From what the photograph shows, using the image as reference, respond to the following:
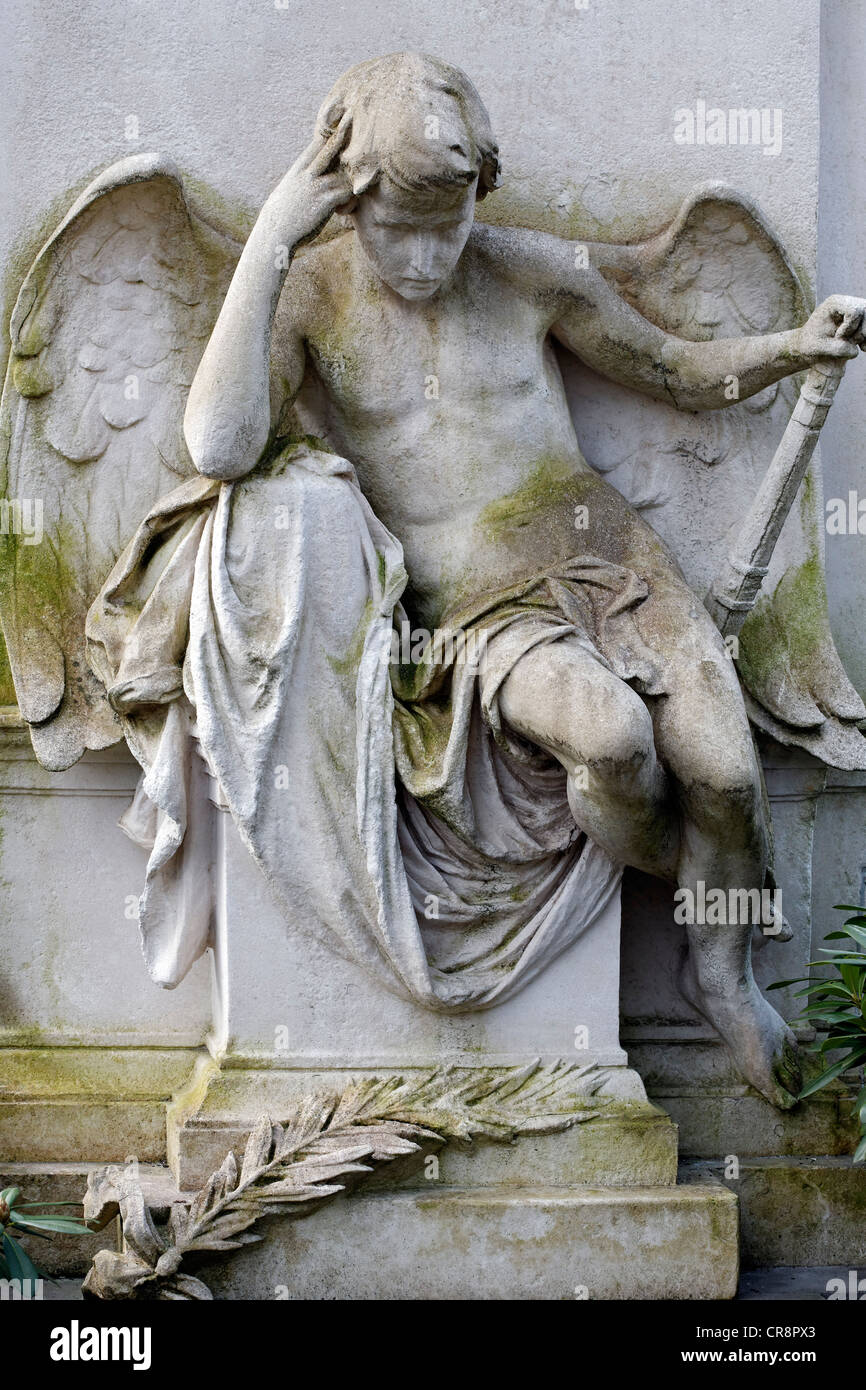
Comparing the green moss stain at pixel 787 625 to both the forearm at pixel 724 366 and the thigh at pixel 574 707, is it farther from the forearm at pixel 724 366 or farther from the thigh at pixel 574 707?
the thigh at pixel 574 707

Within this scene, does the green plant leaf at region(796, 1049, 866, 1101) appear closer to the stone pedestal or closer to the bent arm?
the stone pedestal

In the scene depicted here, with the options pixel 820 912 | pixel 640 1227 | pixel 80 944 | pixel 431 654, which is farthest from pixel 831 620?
pixel 80 944

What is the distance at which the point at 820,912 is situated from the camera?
20.7 feet

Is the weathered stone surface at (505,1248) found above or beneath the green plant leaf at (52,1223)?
beneath

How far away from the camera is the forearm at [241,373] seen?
5.43 m

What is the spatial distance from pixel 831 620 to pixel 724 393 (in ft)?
2.73

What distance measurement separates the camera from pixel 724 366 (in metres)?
5.83

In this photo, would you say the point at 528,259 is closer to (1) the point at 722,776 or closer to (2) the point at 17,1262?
(1) the point at 722,776

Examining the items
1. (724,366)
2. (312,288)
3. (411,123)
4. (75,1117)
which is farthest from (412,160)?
(75,1117)

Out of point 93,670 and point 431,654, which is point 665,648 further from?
point 93,670

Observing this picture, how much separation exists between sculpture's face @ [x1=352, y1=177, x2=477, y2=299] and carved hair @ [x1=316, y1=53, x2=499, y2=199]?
0.05 meters

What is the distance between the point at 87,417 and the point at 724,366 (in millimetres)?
1659
